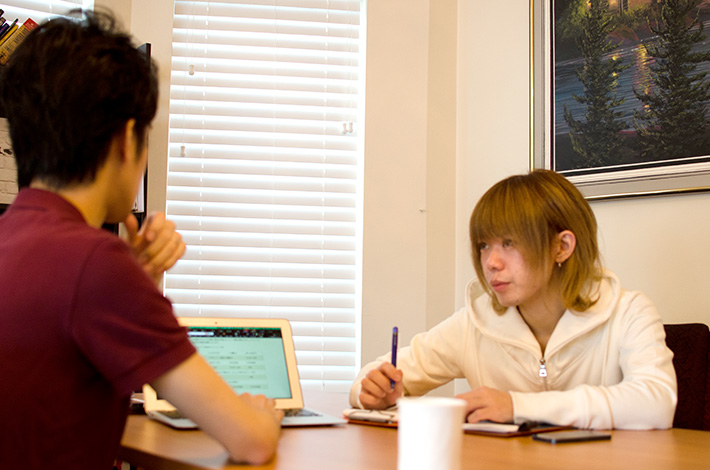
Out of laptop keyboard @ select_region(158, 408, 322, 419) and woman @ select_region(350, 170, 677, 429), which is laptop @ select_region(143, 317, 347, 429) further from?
woman @ select_region(350, 170, 677, 429)

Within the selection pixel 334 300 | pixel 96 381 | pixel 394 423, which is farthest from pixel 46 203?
pixel 334 300

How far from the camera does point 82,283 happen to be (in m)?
0.80

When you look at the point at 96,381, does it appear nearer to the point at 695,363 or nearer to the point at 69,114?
the point at 69,114

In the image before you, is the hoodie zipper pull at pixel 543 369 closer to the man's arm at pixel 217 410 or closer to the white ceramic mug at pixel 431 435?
the man's arm at pixel 217 410

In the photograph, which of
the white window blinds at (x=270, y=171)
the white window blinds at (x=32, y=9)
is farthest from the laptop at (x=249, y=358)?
the white window blinds at (x=32, y=9)

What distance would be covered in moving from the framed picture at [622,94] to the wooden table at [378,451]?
1.11 meters

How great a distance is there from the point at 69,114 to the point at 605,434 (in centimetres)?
102

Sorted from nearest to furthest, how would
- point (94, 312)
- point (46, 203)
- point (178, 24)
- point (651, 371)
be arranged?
point (94, 312) < point (46, 203) < point (651, 371) < point (178, 24)

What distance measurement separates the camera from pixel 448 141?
285cm

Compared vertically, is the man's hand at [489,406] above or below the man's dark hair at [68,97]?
below

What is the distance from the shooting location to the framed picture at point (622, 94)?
2115mm

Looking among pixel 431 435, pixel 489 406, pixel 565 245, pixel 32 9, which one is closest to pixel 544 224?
pixel 565 245

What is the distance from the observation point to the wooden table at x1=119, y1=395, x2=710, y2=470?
0.99m

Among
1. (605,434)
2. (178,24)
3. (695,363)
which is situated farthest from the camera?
(178,24)
